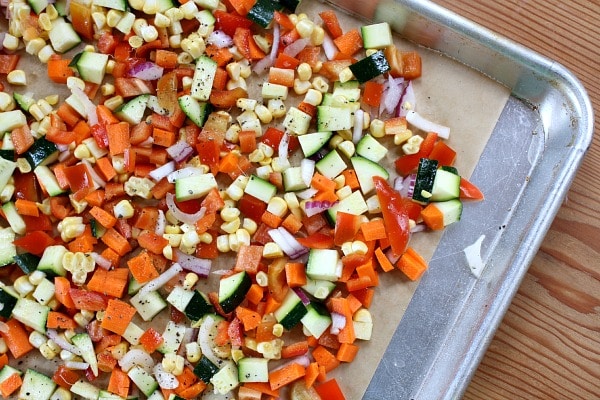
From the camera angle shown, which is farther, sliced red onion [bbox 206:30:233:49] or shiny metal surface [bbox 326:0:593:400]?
sliced red onion [bbox 206:30:233:49]

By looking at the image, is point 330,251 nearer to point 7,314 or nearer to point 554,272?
point 554,272

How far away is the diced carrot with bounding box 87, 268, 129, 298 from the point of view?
2924 millimetres

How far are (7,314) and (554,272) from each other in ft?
6.90

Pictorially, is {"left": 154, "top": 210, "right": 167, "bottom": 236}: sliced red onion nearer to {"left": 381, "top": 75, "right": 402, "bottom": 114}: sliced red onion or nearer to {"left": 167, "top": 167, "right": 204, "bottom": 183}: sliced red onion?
{"left": 167, "top": 167, "right": 204, "bottom": 183}: sliced red onion

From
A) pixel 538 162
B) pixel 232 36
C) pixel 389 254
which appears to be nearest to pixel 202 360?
pixel 389 254

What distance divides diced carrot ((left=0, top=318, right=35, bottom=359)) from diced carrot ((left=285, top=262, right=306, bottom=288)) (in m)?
1.01

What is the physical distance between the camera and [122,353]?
2.91m

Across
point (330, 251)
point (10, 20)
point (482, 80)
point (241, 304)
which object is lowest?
point (241, 304)

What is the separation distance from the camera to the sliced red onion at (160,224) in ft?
9.84

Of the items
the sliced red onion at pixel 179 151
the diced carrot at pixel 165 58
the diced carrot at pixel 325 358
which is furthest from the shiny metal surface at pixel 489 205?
the sliced red onion at pixel 179 151

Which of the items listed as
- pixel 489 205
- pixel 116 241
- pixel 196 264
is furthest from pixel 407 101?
pixel 116 241

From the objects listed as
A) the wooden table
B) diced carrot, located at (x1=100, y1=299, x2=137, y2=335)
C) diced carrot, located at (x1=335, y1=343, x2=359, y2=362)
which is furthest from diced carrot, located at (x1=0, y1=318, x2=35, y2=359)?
the wooden table

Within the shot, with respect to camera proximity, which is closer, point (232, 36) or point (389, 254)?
point (389, 254)

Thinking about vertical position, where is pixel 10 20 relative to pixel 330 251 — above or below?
above
